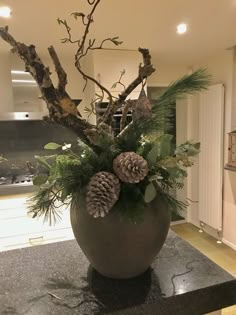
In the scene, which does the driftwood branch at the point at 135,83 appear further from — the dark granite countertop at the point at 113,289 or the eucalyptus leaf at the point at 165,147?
the dark granite countertop at the point at 113,289

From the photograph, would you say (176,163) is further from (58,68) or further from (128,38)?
(128,38)

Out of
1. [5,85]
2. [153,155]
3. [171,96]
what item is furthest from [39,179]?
[5,85]

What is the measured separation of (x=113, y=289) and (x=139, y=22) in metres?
2.00

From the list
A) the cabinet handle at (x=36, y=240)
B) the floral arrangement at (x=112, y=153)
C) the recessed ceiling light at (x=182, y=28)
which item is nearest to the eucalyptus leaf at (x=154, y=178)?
the floral arrangement at (x=112, y=153)

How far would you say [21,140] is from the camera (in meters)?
3.30

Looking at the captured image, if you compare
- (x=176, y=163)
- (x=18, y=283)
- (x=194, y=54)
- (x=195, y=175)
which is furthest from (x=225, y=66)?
(x=18, y=283)

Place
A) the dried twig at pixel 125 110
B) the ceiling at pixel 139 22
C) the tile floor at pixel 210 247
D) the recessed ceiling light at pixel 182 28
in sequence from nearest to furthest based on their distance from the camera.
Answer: the dried twig at pixel 125 110
the ceiling at pixel 139 22
the recessed ceiling light at pixel 182 28
the tile floor at pixel 210 247

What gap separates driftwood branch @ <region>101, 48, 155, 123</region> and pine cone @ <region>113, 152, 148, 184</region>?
16 cm

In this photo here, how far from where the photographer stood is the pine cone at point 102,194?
607mm

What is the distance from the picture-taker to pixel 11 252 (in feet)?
3.12

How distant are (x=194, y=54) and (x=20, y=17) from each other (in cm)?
203

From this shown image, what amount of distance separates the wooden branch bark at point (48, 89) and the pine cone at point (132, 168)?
124mm

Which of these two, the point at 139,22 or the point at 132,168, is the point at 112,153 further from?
the point at 139,22

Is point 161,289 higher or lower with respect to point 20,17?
lower
